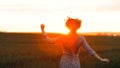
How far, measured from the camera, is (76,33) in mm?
6898

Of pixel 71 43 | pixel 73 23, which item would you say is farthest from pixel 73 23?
pixel 71 43

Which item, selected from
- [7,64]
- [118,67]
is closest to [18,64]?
[7,64]

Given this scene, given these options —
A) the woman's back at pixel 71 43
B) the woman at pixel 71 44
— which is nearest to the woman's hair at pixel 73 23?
the woman at pixel 71 44

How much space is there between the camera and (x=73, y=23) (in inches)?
267

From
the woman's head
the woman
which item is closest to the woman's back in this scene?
the woman

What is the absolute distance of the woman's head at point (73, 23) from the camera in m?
6.78

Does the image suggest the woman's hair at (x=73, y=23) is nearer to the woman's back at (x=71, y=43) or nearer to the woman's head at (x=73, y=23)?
the woman's head at (x=73, y=23)

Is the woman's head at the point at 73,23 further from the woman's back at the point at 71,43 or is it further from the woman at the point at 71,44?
the woman's back at the point at 71,43

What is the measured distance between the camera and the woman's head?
6.78m

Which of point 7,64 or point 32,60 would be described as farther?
point 32,60

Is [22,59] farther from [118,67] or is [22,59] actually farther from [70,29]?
[70,29]

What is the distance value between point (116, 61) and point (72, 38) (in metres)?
9.68

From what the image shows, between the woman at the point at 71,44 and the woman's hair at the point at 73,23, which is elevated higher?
the woman's hair at the point at 73,23

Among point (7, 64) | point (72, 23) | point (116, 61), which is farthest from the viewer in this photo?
point (116, 61)
